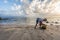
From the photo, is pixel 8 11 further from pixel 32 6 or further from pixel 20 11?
pixel 32 6

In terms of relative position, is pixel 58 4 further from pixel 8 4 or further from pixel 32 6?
pixel 8 4

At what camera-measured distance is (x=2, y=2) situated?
8.20 meters

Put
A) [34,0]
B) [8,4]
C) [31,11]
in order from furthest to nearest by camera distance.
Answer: [8,4] < [31,11] < [34,0]

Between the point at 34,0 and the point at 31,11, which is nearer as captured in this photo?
the point at 34,0

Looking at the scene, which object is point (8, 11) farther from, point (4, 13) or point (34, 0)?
point (34, 0)

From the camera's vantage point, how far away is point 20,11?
837cm

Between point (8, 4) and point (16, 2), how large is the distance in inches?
25.8

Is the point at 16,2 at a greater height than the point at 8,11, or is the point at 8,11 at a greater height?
the point at 16,2

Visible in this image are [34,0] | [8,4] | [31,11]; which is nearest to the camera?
[34,0]

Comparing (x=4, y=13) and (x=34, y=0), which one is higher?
(x=34, y=0)

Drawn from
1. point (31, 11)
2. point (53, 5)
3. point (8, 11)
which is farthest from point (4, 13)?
point (53, 5)

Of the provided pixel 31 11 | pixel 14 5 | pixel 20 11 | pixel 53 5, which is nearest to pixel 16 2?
pixel 14 5

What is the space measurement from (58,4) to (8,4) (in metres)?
3.79

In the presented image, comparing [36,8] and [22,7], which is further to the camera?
[22,7]
